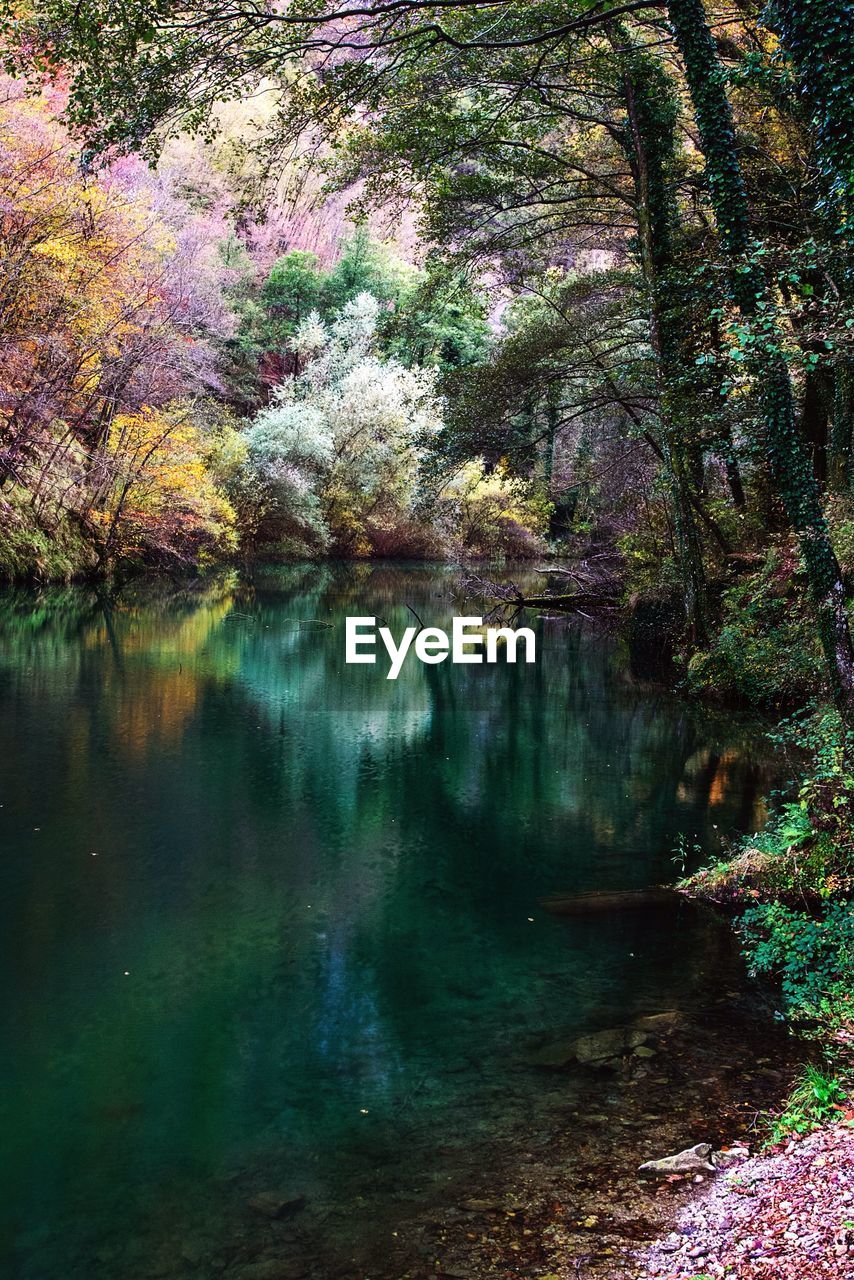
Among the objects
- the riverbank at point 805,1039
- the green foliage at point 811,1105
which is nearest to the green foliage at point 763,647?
the riverbank at point 805,1039

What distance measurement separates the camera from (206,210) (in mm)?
48531

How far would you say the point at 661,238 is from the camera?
14.6 meters

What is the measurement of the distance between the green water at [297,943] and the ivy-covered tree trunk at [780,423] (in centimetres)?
245

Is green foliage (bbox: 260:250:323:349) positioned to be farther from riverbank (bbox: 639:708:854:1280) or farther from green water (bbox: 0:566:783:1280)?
riverbank (bbox: 639:708:854:1280)

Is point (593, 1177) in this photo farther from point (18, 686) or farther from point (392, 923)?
point (18, 686)

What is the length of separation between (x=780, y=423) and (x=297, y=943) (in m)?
5.36

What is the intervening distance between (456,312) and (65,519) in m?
23.3

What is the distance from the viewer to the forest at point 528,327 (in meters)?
6.55

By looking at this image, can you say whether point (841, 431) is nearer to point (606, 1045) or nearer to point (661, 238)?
point (661, 238)

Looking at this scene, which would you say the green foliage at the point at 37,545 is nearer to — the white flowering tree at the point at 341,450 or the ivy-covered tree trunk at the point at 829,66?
the white flowering tree at the point at 341,450

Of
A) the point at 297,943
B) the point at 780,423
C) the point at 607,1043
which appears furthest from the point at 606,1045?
the point at 780,423

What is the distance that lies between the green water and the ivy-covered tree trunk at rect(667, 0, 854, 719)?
2452mm

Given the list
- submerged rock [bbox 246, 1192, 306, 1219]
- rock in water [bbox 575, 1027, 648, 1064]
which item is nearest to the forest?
rock in water [bbox 575, 1027, 648, 1064]

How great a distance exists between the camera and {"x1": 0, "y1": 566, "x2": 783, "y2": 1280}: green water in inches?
157
